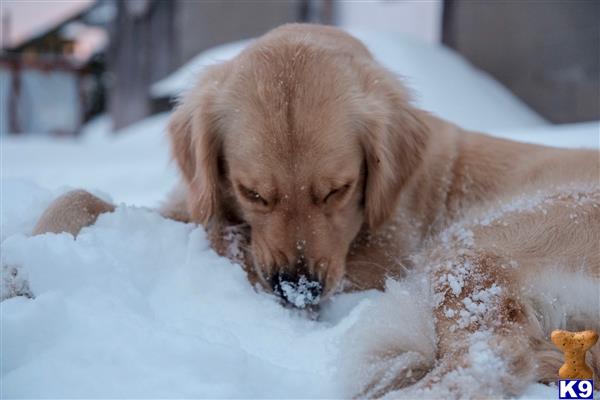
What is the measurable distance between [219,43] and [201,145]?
9.65 m

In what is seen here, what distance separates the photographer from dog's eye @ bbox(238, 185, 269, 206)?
8.19ft

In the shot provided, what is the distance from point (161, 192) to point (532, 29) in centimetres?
515

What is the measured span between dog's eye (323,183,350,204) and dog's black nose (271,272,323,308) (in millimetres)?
317

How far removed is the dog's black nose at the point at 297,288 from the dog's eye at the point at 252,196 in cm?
29

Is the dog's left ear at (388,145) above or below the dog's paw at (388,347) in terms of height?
above

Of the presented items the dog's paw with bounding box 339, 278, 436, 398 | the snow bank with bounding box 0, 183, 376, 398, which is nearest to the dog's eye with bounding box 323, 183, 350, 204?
the snow bank with bounding box 0, 183, 376, 398

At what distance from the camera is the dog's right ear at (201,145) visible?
2.77 meters

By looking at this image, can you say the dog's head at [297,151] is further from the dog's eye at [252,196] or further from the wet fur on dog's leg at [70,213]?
the wet fur on dog's leg at [70,213]

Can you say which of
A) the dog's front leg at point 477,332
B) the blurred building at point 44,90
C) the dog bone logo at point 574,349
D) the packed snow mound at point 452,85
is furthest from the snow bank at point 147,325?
the blurred building at point 44,90

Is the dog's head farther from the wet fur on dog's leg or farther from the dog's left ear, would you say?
the wet fur on dog's leg

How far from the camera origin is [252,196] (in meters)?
2.54

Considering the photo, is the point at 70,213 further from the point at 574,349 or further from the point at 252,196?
the point at 574,349

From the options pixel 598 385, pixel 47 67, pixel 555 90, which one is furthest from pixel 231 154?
pixel 47 67

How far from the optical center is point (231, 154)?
2695 millimetres
